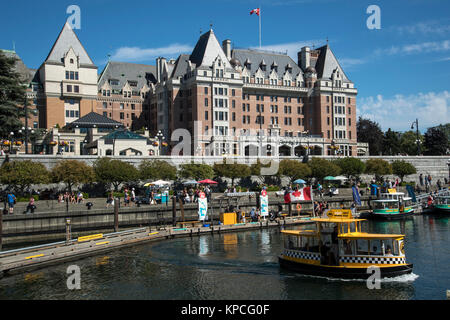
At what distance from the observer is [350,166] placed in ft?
272

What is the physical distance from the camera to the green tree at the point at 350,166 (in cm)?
8306

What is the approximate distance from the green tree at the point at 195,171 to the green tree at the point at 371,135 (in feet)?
230

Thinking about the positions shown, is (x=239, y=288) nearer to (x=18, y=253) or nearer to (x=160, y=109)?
(x=18, y=253)

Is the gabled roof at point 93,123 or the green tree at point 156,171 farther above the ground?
the gabled roof at point 93,123

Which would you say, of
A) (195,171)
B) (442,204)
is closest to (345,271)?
(442,204)

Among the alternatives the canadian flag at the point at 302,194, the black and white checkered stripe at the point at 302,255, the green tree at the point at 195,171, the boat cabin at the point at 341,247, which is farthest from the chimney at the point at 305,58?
the black and white checkered stripe at the point at 302,255

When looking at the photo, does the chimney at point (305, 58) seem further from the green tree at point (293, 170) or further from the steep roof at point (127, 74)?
the green tree at point (293, 170)

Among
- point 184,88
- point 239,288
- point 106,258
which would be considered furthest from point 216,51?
point 239,288

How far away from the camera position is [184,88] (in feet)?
338

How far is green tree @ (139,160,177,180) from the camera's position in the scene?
64.8m

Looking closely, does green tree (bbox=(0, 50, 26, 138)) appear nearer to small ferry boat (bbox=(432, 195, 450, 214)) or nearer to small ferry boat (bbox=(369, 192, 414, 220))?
small ferry boat (bbox=(369, 192, 414, 220))

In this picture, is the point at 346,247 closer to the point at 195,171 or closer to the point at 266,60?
the point at 195,171
